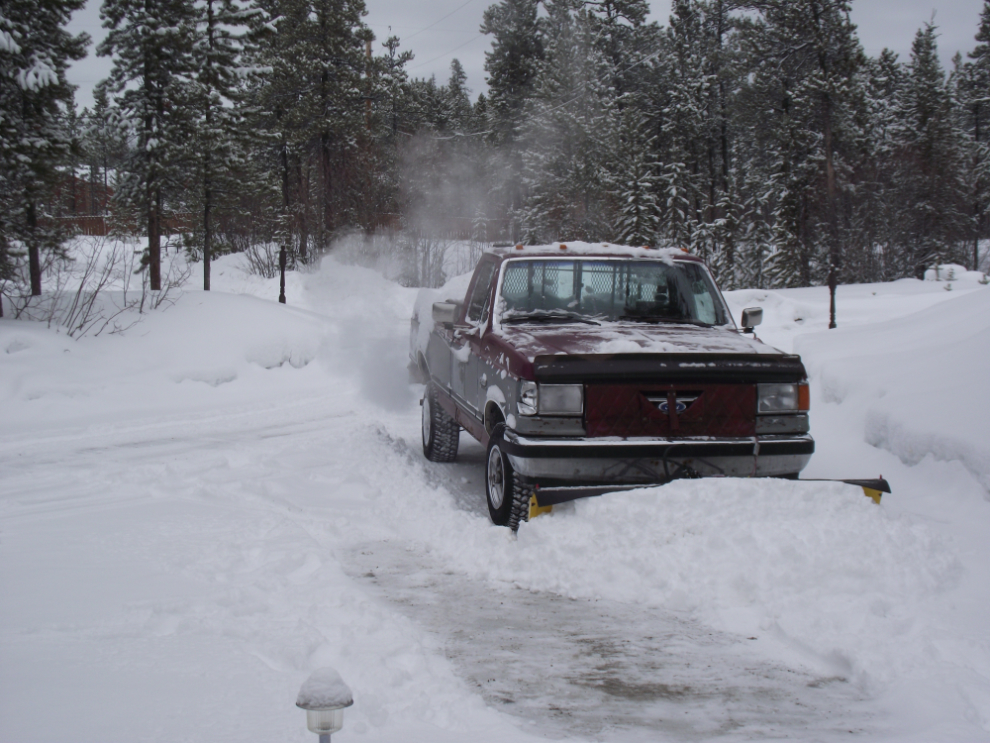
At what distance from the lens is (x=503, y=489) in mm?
5285

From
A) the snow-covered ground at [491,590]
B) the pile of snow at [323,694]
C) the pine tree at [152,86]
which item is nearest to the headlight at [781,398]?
the snow-covered ground at [491,590]

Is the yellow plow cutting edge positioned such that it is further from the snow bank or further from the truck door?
the snow bank

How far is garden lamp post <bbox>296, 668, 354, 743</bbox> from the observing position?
5.99 ft

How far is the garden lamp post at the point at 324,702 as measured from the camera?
1827 millimetres

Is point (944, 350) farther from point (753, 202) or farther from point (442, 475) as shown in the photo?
point (753, 202)

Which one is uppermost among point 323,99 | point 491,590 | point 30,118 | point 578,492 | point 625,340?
point 323,99

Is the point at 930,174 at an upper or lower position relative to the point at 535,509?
upper

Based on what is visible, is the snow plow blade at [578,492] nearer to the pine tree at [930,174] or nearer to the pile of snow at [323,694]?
the pile of snow at [323,694]

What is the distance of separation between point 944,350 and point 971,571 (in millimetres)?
3676

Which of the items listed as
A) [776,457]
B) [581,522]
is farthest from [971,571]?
[581,522]

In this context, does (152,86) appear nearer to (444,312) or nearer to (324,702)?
(444,312)

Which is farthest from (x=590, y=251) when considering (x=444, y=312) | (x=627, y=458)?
(x=627, y=458)

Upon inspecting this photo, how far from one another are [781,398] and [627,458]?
1117 mm

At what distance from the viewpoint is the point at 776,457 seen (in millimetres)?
5059
